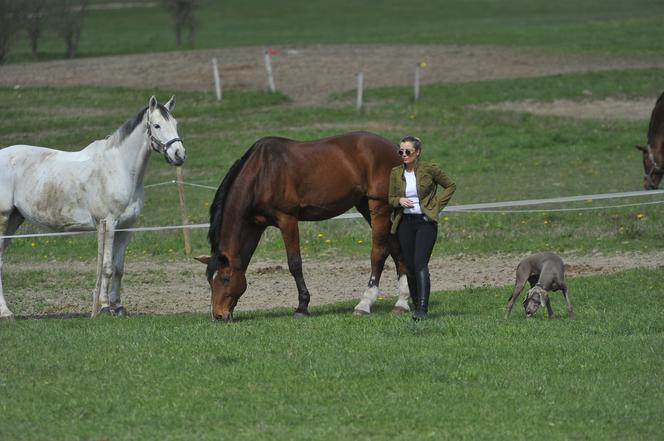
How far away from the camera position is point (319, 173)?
1295 cm

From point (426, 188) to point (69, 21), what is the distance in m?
38.8

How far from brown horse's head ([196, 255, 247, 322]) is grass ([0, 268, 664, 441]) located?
0.31m

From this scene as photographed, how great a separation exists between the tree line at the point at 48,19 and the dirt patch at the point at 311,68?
1.51 meters

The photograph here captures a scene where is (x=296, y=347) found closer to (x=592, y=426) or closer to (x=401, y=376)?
(x=401, y=376)

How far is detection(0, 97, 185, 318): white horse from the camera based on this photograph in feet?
43.6

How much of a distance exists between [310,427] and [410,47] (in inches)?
1522

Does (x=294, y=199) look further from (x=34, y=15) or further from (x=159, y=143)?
(x=34, y=15)

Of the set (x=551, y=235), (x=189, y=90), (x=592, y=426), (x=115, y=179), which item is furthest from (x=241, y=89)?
(x=592, y=426)

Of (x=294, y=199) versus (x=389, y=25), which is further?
(x=389, y=25)

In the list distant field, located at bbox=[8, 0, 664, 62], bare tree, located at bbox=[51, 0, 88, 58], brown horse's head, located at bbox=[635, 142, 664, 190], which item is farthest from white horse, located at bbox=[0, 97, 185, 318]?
bare tree, located at bbox=[51, 0, 88, 58]

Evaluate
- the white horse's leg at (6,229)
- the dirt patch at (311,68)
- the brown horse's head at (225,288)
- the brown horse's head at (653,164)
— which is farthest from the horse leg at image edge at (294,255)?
the dirt patch at (311,68)

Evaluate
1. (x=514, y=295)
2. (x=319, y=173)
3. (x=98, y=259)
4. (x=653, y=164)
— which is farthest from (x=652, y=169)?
(x=98, y=259)

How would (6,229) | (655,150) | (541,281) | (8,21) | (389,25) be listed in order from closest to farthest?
1. (541,281)
2. (6,229)
3. (655,150)
4. (8,21)
5. (389,25)

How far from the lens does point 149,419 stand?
8734 mm
